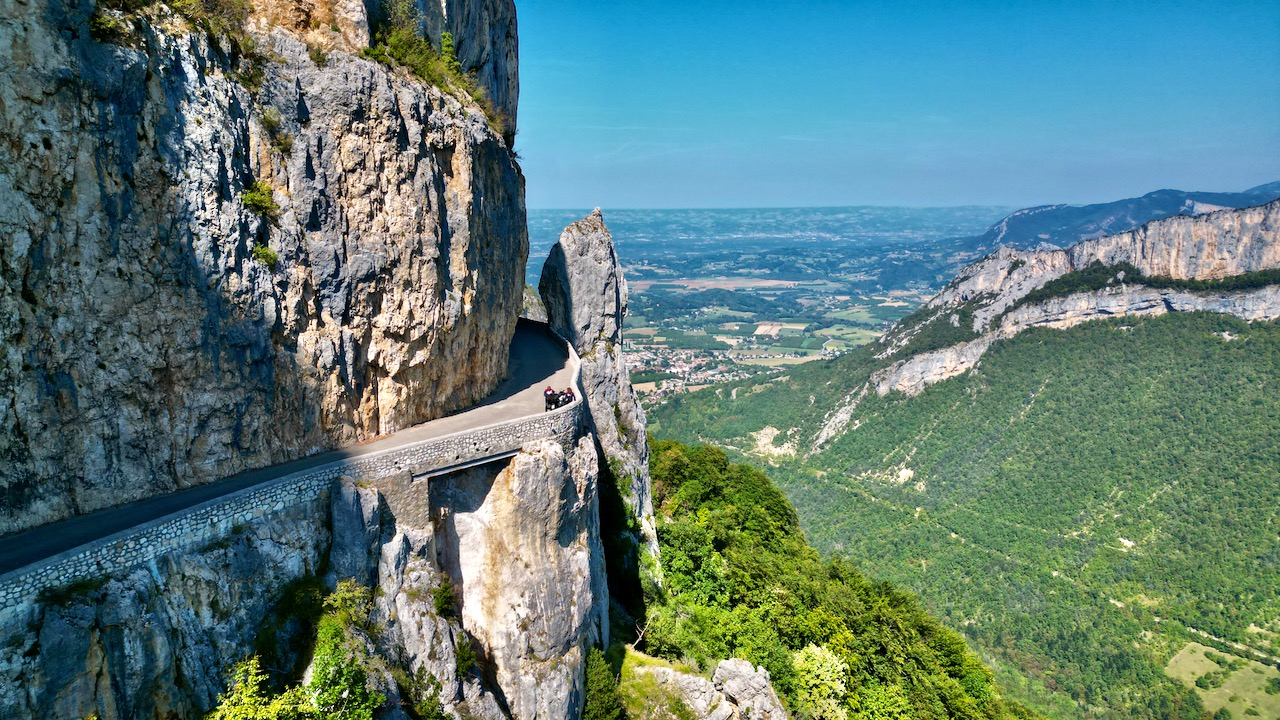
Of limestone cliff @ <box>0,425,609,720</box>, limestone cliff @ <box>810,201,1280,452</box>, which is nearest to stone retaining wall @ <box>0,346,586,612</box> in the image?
limestone cliff @ <box>0,425,609,720</box>

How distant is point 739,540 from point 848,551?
123 feet

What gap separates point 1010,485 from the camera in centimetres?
8006

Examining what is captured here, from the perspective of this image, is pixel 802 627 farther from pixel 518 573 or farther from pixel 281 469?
pixel 281 469

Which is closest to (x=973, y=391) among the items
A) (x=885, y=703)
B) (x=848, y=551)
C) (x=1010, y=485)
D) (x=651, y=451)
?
(x=1010, y=485)

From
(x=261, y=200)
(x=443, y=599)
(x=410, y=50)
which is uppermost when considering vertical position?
(x=410, y=50)

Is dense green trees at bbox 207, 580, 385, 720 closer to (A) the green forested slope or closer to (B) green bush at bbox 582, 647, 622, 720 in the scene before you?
(B) green bush at bbox 582, 647, 622, 720

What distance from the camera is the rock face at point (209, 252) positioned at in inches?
Answer: 553

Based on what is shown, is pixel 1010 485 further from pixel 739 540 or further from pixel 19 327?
pixel 19 327

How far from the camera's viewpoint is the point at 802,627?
3203cm

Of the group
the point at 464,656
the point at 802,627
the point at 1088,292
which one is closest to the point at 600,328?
the point at 802,627

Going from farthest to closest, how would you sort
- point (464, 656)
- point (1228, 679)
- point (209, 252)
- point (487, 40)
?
1. point (1228, 679)
2. point (487, 40)
3. point (464, 656)
4. point (209, 252)

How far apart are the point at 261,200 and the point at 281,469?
277 inches

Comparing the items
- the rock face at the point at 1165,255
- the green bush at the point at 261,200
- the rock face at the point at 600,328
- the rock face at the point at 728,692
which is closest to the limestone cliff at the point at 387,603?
the rock face at the point at 728,692

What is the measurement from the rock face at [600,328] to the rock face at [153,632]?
1926 centimetres
